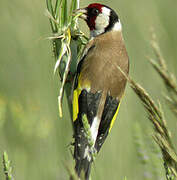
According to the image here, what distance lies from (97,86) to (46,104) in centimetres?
61

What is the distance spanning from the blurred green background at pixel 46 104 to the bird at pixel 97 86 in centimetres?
14

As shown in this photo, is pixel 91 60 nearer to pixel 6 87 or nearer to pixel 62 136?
pixel 62 136

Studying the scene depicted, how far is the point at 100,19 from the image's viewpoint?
2855 millimetres

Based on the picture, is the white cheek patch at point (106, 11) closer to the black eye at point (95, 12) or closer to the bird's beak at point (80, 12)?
the black eye at point (95, 12)

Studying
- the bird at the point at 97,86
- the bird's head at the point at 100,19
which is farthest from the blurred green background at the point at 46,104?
the bird's head at the point at 100,19

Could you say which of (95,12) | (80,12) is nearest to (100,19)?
(95,12)

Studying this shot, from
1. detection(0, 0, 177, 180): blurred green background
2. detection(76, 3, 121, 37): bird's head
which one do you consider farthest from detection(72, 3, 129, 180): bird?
detection(0, 0, 177, 180): blurred green background

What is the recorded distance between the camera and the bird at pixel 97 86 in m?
2.10

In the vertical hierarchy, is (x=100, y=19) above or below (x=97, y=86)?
above

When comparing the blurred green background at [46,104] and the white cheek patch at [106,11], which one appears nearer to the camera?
the blurred green background at [46,104]

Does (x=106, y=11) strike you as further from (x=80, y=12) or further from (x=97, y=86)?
(x=97, y=86)

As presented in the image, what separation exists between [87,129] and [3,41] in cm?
251

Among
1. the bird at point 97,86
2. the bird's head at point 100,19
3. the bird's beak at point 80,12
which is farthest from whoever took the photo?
the bird's head at point 100,19

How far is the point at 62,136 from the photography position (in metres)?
2.56
